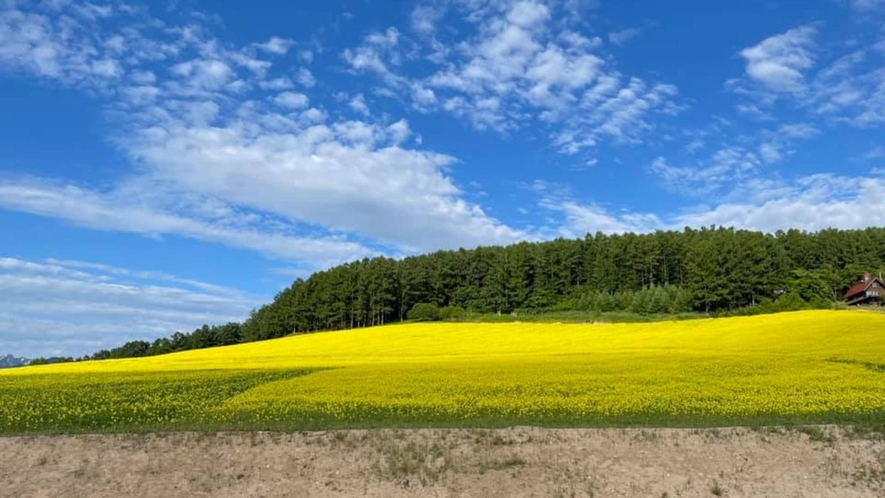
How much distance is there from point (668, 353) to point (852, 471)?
77.3 feet

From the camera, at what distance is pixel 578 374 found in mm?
27516

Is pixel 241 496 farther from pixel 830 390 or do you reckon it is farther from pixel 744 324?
pixel 744 324

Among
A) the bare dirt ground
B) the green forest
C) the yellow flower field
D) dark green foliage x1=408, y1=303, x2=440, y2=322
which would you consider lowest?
the bare dirt ground

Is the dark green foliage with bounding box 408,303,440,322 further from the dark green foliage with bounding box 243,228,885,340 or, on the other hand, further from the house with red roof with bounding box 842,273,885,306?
the house with red roof with bounding box 842,273,885,306

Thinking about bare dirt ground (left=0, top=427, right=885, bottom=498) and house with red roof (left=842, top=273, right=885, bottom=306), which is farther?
house with red roof (left=842, top=273, right=885, bottom=306)

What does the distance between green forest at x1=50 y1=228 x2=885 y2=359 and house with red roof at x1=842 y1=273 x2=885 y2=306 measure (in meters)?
4.22

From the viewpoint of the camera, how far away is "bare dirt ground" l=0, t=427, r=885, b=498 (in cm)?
1375

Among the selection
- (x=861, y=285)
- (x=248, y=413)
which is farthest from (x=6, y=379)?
(x=861, y=285)

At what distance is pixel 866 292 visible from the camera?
105m

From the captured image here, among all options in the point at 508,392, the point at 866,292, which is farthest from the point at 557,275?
the point at 508,392

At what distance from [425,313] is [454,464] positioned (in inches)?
3573

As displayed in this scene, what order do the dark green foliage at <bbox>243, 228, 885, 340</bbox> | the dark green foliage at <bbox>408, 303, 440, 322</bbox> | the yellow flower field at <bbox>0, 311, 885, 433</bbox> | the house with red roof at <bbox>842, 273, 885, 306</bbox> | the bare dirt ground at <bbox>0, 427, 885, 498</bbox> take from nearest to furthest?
1. the bare dirt ground at <bbox>0, 427, 885, 498</bbox>
2. the yellow flower field at <bbox>0, 311, 885, 433</bbox>
3. the house with red roof at <bbox>842, 273, 885, 306</bbox>
4. the dark green foliage at <bbox>408, 303, 440, 322</bbox>
5. the dark green foliage at <bbox>243, 228, 885, 340</bbox>

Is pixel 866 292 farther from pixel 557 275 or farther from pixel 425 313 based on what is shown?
pixel 425 313

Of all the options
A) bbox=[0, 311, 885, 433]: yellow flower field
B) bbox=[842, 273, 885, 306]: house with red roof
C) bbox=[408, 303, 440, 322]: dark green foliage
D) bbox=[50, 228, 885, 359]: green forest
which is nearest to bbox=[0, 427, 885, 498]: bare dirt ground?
bbox=[0, 311, 885, 433]: yellow flower field
